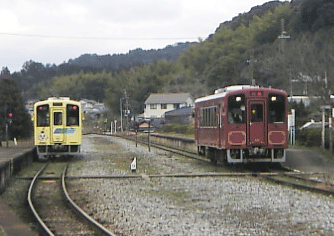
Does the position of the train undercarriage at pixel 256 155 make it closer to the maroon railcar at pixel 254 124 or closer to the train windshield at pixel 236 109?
the maroon railcar at pixel 254 124

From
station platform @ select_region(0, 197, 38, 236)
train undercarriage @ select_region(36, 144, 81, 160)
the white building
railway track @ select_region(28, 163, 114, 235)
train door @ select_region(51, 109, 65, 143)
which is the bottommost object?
railway track @ select_region(28, 163, 114, 235)

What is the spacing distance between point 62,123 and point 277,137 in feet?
35.2

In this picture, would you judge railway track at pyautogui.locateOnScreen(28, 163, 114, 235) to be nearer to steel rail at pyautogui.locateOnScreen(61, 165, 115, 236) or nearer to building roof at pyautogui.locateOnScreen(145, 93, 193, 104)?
steel rail at pyautogui.locateOnScreen(61, 165, 115, 236)

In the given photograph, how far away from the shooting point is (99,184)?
1780 centimetres

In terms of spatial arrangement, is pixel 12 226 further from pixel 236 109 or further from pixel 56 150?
pixel 56 150

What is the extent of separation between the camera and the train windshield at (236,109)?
2120 cm

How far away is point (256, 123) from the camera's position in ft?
69.4

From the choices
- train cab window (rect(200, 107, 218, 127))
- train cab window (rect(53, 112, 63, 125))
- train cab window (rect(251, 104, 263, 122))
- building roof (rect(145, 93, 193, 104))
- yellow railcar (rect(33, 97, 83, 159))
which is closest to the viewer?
train cab window (rect(251, 104, 263, 122))

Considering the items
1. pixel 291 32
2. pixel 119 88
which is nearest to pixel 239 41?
pixel 291 32

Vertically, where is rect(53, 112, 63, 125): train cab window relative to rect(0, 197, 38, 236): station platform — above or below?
above

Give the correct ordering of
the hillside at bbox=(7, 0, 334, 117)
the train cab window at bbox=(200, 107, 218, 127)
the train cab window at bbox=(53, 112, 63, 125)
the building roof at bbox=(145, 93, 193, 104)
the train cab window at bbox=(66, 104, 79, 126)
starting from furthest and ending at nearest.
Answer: the building roof at bbox=(145, 93, 193, 104) < the hillside at bbox=(7, 0, 334, 117) < the train cab window at bbox=(66, 104, 79, 126) < the train cab window at bbox=(53, 112, 63, 125) < the train cab window at bbox=(200, 107, 218, 127)

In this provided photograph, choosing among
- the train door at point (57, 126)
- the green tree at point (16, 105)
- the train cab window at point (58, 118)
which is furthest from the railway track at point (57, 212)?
the green tree at point (16, 105)

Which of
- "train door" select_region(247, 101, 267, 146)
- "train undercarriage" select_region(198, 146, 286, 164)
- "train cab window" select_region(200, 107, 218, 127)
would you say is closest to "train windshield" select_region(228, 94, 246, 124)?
"train door" select_region(247, 101, 267, 146)

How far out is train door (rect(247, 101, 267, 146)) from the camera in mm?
21062
